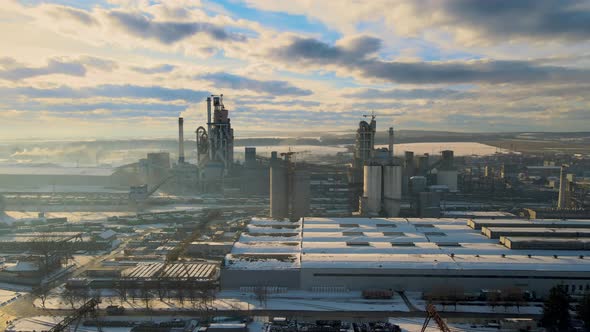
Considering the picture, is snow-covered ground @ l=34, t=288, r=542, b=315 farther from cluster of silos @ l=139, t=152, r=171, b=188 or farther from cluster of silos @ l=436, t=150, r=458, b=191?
cluster of silos @ l=139, t=152, r=171, b=188

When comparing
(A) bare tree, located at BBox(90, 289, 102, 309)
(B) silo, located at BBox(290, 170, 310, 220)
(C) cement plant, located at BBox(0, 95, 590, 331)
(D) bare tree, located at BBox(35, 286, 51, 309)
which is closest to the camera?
(C) cement plant, located at BBox(0, 95, 590, 331)

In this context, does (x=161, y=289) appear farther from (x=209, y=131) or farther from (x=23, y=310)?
(x=209, y=131)

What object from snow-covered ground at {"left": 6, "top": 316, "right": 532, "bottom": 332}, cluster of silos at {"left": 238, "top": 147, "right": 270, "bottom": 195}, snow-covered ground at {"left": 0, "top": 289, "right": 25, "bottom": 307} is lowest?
snow-covered ground at {"left": 0, "top": 289, "right": 25, "bottom": 307}

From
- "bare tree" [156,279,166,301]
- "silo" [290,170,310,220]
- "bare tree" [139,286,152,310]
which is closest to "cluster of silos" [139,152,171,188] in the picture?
"silo" [290,170,310,220]

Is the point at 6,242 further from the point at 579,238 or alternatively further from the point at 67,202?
the point at 579,238

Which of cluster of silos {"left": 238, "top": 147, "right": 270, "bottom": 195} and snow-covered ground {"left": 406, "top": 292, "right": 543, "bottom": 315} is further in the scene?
cluster of silos {"left": 238, "top": 147, "right": 270, "bottom": 195}

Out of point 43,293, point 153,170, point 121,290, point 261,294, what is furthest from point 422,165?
point 43,293

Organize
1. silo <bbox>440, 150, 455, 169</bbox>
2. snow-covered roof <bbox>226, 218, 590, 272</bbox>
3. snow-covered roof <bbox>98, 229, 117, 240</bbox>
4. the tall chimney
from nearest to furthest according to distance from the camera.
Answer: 1. snow-covered roof <bbox>226, 218, 590, 272</bbox>
2. snow-covered roof <bbox>98, 229, 117, 240</bbox>
3. silo <bbox>440, 150, 455, 169</bbox>
4. the tall chimney
